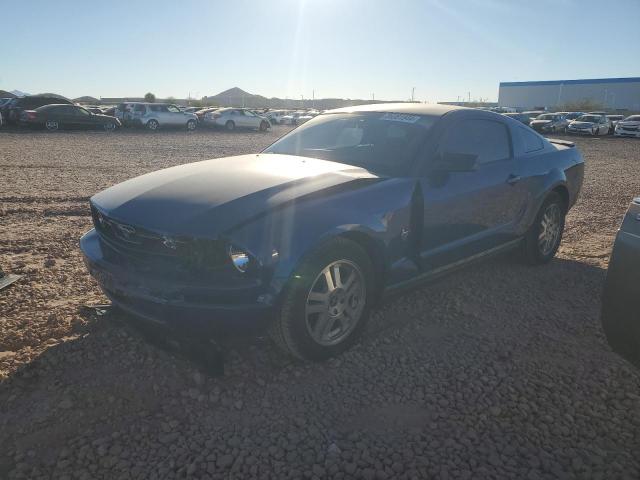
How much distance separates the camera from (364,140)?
12.9 ft

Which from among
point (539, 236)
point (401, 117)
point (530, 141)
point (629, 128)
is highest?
point (401, 117)

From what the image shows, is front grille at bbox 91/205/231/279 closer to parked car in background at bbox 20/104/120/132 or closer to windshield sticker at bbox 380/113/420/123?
windshield sticker at bbox 380/113/420/123

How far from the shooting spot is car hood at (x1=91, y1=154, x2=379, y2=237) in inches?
105

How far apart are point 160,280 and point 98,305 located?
1257mm

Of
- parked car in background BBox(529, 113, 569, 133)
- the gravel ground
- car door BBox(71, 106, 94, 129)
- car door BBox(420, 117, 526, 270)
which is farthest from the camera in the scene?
parked car in background BBox(529, 113, 569, 133)

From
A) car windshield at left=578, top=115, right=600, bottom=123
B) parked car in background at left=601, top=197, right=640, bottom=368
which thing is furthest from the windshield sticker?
car windshield at left=578, top=115, right=600, bottom=123

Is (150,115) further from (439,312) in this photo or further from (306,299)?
(306,299)

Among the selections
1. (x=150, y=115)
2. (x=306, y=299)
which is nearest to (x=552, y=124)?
(x=150, y=115)

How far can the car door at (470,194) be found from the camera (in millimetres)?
3516

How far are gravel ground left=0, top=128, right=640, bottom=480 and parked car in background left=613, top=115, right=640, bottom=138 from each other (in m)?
29.2

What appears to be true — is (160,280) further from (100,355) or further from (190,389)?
(100,355)

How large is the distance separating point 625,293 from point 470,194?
1.64 m

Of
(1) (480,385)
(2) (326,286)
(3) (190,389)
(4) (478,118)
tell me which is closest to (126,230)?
(3) (190,389)

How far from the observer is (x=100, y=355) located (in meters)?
3.10
